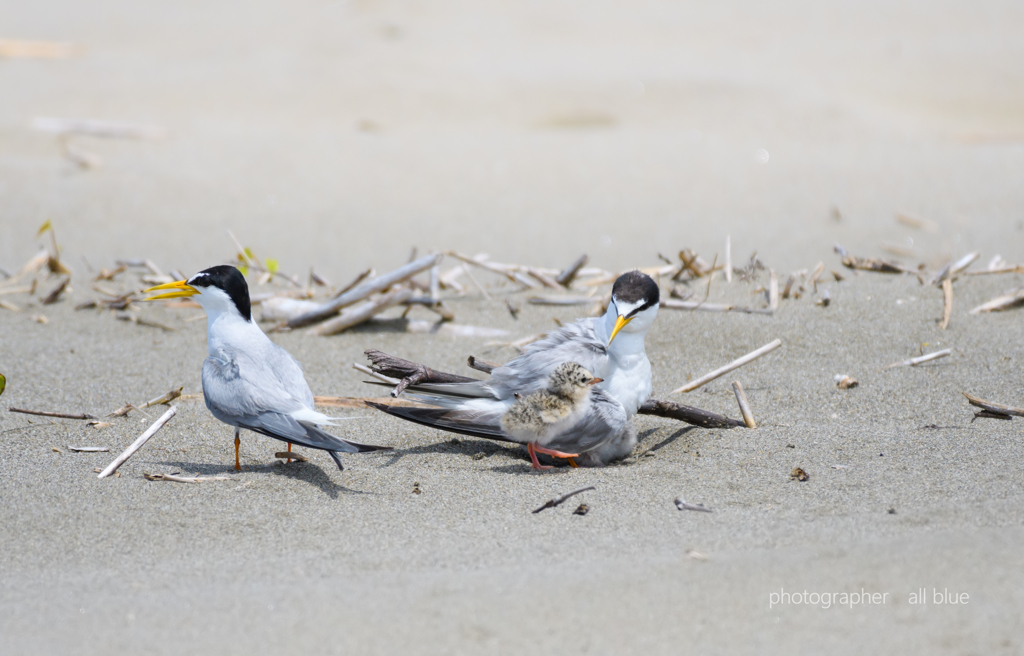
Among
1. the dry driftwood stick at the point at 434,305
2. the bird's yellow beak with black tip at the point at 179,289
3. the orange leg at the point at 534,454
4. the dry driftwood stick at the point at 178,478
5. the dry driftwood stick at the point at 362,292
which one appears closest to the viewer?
the dry driftwood stick at the point at 178,478

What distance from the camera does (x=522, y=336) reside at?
185 inches

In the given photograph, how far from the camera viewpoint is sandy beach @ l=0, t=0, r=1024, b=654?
2264 millimetres

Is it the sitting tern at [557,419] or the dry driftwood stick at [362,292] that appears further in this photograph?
the dry driftwood stick at [362,292]

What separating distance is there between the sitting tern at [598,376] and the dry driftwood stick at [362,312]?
49.0 inches

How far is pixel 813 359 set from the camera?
4.19 metres

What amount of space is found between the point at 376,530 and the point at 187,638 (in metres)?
0.72

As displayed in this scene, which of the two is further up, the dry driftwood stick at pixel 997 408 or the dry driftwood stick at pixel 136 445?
the dry driftwood stick at pixel 997 408

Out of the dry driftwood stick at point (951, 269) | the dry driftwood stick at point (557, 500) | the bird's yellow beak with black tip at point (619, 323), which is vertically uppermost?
the bird's yellow beak with black tip at point (619, 323)

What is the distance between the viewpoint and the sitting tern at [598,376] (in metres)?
3.36

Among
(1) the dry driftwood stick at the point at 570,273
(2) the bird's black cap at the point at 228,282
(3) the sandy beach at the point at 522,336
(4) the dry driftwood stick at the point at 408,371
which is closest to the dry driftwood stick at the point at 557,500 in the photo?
(3) the sandy beach at the point at 522,336

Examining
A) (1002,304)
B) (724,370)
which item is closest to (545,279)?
(724,370)

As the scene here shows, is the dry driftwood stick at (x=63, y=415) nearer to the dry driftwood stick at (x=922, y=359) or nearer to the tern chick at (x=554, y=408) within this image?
the tern chick at (x=554, y=408)

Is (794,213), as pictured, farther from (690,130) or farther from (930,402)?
(930,402)

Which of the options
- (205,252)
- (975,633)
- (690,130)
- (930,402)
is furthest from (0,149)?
(975,633)
